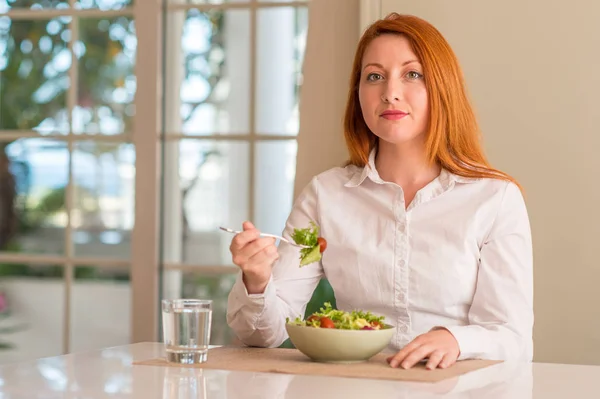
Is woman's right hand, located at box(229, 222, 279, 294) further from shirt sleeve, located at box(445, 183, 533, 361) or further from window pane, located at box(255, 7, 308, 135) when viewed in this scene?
window pane, located at box(255, 7, 308, 135)

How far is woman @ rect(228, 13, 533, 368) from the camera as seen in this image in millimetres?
1947

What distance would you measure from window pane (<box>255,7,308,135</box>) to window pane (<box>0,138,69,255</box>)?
0.93 m

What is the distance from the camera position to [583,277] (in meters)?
2.77

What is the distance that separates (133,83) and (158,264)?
769mm

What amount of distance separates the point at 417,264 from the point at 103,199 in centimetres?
210

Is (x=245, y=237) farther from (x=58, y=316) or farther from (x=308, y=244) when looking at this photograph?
(x=58, y=316)

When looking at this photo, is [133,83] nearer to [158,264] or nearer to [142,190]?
[142,190]

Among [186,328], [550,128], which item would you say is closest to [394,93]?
[186,328]

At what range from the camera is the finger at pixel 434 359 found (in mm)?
1529

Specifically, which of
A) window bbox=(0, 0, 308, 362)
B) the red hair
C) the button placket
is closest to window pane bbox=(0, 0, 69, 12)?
window bbox=(0, 0, 308, 362)

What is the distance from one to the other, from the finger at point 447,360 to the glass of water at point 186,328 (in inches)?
16.1

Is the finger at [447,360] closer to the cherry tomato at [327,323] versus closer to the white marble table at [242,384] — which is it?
the white marble table at [242,384]

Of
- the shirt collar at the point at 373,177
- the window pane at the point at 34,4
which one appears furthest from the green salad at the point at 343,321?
the window pane at the point at 34,4

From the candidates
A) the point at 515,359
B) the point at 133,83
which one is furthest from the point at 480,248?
the point at 133,83
